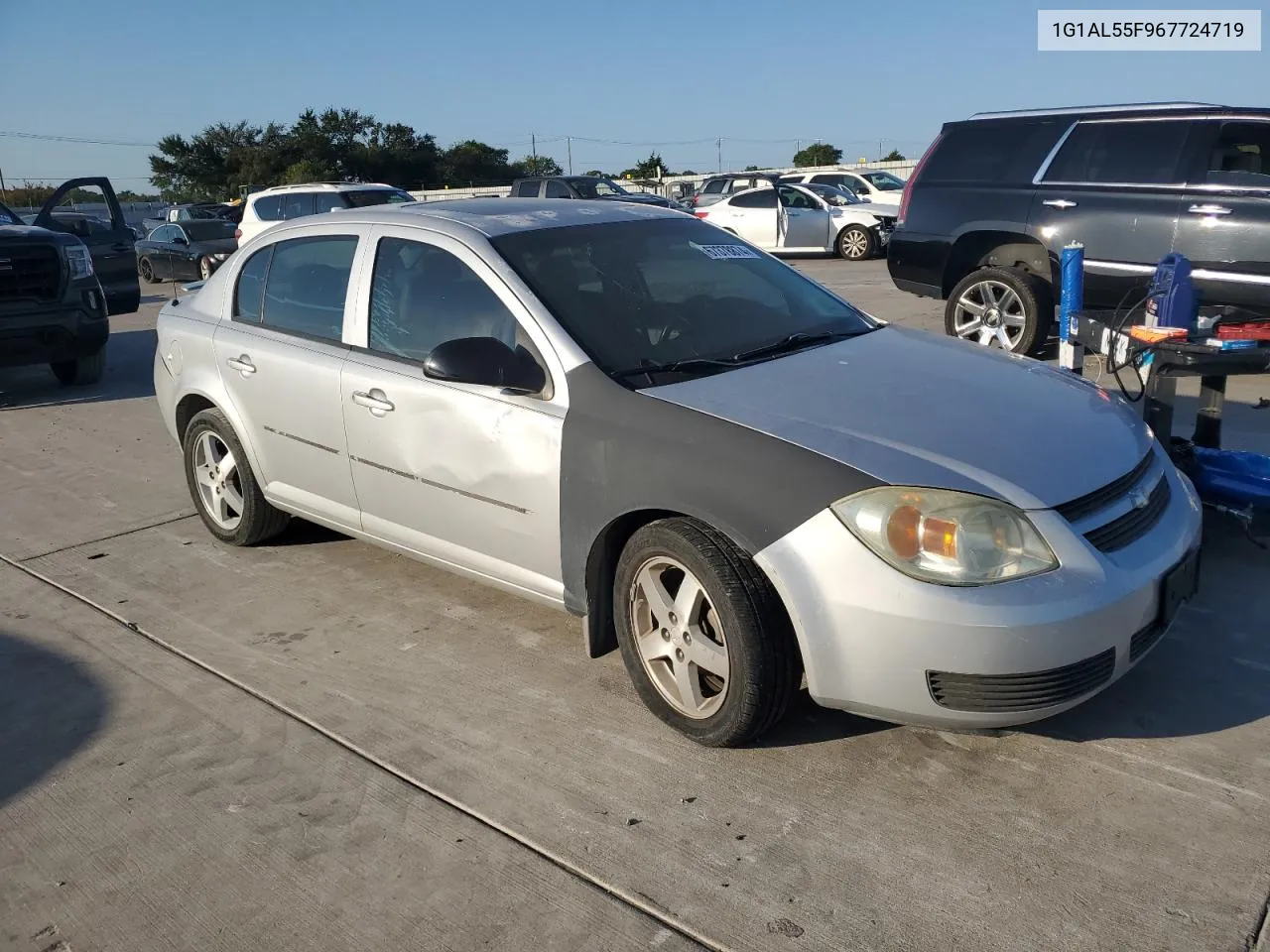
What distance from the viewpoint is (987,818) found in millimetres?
2852

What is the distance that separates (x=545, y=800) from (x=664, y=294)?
1873mm

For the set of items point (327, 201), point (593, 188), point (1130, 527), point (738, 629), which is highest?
point (593, 188)

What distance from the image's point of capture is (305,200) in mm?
16750

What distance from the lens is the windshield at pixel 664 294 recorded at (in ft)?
12.1

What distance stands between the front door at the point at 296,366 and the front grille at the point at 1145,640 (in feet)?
9.28

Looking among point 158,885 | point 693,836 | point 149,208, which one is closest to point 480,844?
point 693,836

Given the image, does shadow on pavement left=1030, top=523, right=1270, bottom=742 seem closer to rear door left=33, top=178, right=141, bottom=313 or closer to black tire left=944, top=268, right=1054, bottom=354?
black tire left=944, top=268, right=1054, bottom=354

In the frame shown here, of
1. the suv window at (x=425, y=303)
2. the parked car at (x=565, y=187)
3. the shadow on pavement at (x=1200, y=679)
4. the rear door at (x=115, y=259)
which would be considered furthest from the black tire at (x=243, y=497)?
the parked car at (x=565, y=187)

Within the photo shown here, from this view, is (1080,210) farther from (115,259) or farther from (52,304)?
(115,259)

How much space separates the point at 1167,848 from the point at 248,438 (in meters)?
3.84

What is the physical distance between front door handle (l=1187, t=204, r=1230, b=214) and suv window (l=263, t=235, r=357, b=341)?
18.9 ft

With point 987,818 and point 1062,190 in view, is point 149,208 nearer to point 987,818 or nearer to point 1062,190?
point 1062,190

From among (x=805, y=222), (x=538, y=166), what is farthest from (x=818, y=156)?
(x=805, y=222)

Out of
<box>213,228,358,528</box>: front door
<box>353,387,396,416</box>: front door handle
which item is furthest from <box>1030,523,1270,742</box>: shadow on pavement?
<box>213,228,358,528</box>: front door
